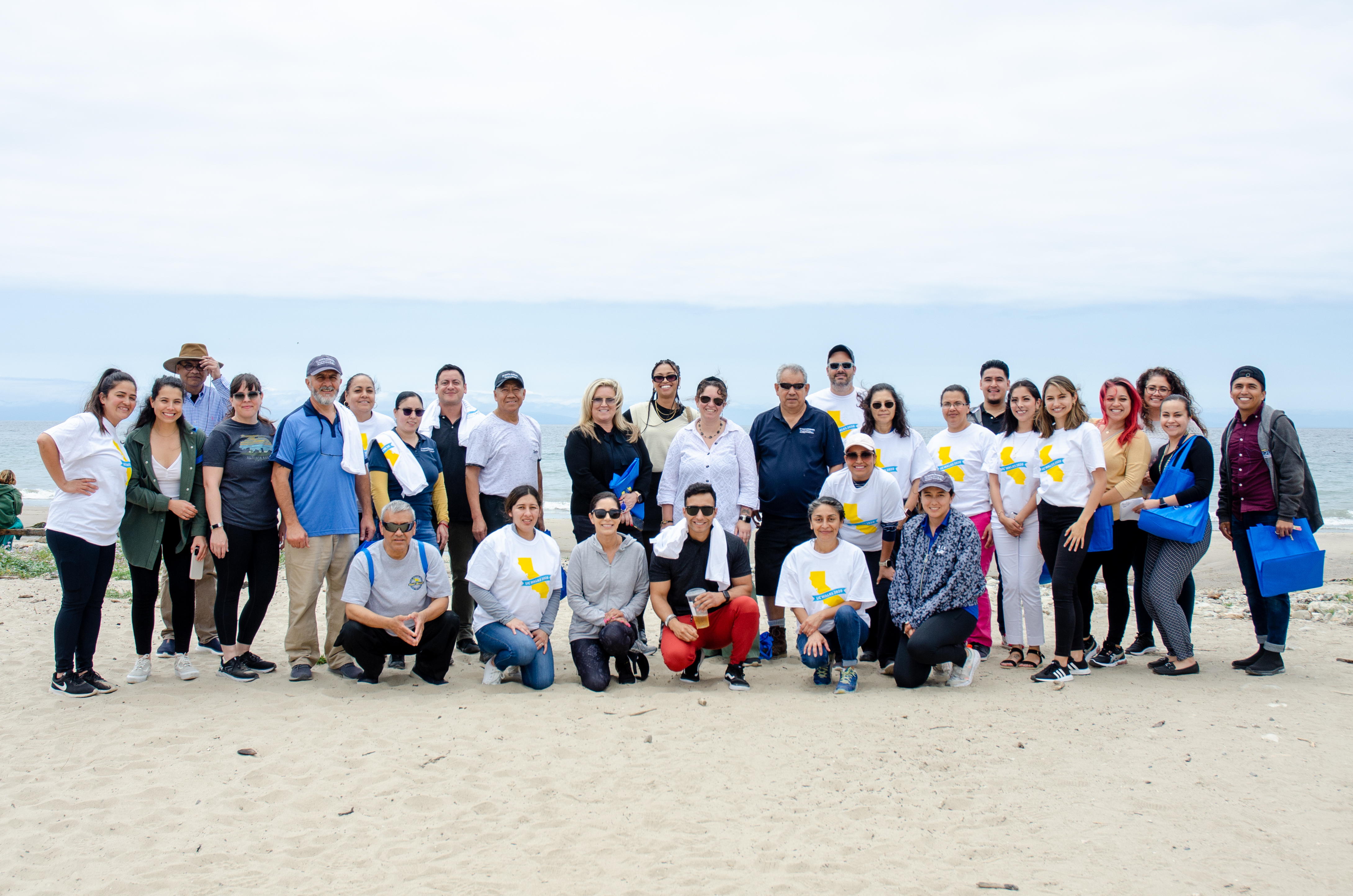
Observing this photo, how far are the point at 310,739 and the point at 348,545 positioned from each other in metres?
1.43

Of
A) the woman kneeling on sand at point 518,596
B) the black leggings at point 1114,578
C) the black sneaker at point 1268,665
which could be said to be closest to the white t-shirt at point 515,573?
the woman kneeling on sand at point 518,596

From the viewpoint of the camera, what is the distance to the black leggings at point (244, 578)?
5309 millimetres

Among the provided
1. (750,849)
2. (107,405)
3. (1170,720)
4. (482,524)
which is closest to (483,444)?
(482,524)

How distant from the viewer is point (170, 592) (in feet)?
18.4

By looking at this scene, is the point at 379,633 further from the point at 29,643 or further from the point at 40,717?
the point at 29,643

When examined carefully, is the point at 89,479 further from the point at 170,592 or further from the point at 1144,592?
the point at 1144,592

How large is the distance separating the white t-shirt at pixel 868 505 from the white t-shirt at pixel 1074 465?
965mm

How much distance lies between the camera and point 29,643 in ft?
21.1

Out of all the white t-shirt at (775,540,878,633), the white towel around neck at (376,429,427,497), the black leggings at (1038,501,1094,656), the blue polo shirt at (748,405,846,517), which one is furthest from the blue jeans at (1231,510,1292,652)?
the white towel around neck at (376,429,427,497)

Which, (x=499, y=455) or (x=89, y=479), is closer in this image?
(x=89, y=479)

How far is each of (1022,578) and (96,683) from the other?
5824mm

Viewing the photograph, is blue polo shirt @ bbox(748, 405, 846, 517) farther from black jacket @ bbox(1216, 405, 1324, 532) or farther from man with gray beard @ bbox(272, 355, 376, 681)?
man with gray beard @ bbox(272, 355, 376, 681)

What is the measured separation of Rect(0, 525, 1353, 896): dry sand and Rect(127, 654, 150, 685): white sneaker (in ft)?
0.16

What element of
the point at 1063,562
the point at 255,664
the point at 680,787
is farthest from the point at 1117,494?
the point at 255,664
